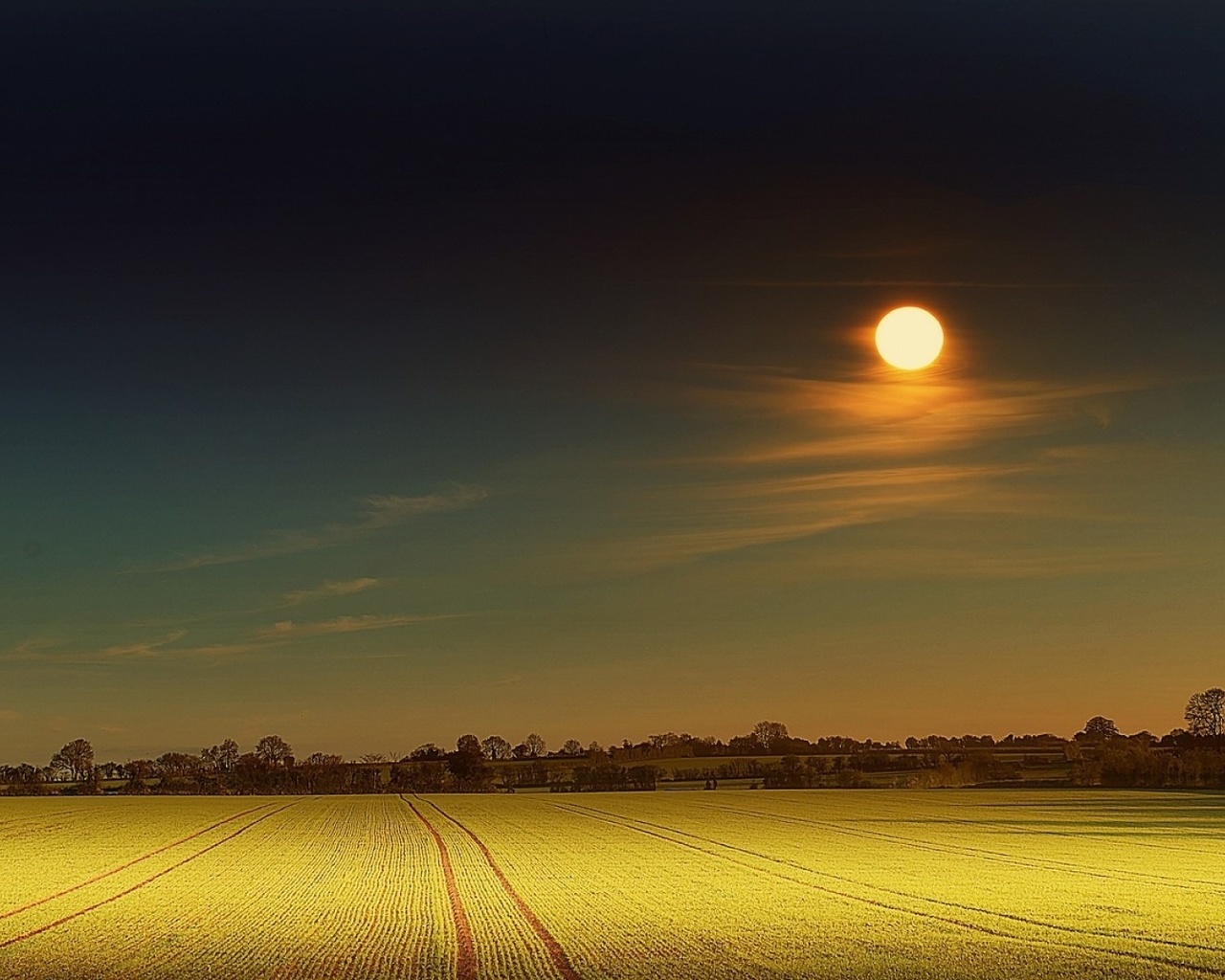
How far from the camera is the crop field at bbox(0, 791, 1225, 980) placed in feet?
81.5


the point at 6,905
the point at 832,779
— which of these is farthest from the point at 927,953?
the point at 832,779

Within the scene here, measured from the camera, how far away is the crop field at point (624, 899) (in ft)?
81.5

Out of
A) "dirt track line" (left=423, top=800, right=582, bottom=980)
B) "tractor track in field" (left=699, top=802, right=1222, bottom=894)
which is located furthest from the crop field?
"tractor track in field" (left=699, top=802, right=1222, bottom=894)

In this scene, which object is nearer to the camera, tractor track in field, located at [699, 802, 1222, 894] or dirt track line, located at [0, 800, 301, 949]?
dirt track line, located at [0, 800, 301, 949]

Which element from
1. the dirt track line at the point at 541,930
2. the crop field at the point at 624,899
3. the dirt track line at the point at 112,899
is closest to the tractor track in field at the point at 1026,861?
the crop field at the point at 624,899

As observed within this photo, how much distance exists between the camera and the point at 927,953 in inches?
1002

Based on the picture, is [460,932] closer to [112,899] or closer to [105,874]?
[112,899]

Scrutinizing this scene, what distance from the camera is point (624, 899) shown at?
35031 mm

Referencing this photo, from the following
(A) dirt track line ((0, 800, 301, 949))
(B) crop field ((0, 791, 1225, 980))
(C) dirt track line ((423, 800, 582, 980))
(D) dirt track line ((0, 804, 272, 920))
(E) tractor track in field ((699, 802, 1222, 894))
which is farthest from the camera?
(E) tractor track in field ((699, 802, 1222, 894))

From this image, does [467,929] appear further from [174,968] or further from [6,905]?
[6,905]

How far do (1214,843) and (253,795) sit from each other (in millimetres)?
101009

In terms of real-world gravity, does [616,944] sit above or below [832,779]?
below

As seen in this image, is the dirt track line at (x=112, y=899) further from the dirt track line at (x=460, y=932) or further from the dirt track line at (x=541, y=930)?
the dirt track line at (x=541, y=930)

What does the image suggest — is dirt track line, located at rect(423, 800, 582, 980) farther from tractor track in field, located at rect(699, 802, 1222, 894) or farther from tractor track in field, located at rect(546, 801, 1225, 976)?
tractor track in field, located at rect(699, 802, 1222, 894)
